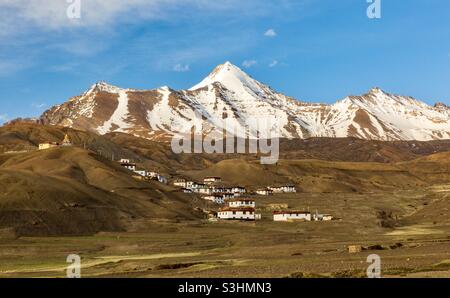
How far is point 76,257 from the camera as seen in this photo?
8219cm

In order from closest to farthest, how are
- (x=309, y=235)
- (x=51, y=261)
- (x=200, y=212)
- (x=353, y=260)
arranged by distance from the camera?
(x=353, y=260)
(x=51, y=261)
(x=309, y=235)
(x=200, y=212)

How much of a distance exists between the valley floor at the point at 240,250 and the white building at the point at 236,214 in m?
8.62

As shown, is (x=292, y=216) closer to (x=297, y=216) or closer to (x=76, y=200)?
(x=297, y=216)

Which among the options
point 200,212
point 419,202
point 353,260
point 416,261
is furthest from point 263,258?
point 419,202

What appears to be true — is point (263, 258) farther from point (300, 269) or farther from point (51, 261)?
point (51, 261)

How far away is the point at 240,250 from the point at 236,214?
69.3 metres

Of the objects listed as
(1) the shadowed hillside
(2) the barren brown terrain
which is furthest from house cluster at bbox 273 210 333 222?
(1) the shadowed hillside

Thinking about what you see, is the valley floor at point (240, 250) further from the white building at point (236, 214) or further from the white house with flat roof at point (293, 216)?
the white building at point (236, 214)

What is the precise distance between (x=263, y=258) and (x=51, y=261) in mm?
27393

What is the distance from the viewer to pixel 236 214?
158 m

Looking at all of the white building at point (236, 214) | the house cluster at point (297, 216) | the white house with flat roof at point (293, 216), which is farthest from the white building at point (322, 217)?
the white building at point (236, 214)

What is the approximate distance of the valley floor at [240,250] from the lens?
5938 cm

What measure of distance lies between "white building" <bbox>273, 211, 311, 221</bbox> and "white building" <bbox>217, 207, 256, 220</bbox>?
6481 millimetres

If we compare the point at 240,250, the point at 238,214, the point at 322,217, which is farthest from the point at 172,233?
the point at 322,217
